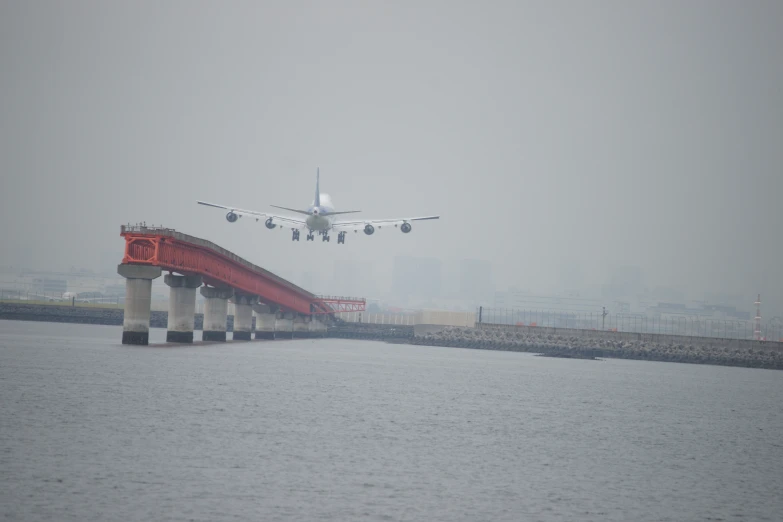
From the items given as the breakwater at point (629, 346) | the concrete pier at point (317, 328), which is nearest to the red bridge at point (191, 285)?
the concrete pier at point (317, 328)

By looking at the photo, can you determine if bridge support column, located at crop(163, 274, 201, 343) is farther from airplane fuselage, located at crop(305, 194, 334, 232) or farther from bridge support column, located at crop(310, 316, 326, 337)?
bridge support column, located at crop(310, 316, 326, 337)

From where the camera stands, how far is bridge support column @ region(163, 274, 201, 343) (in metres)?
93.6

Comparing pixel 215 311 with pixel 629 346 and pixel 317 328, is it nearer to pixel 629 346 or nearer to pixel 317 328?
pixel 317 328

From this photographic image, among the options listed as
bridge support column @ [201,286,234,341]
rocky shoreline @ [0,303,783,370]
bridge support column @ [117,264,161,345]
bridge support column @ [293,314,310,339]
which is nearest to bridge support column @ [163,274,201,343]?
bridge support column @ [117,264,161,345]

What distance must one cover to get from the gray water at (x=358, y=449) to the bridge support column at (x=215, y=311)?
37243 mm

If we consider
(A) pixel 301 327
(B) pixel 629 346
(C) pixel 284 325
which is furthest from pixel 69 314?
(B) pixel 629 346

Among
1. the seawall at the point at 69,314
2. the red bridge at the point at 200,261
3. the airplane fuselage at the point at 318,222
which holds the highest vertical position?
the airplane fuselage at the point at 318,222

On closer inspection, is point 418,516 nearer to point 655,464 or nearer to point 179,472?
point 179,472

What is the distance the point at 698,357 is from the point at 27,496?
129 m

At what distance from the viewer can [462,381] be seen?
76.9 metres

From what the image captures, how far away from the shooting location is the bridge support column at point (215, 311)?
109m

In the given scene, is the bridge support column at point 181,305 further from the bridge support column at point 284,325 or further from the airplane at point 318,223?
the bridge support column at point 284,325

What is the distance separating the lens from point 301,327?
555 ft

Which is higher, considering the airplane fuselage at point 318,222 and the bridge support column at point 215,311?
the airplane fuselage at point 318,222
